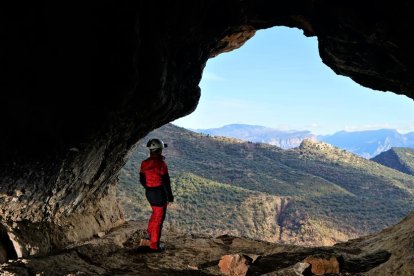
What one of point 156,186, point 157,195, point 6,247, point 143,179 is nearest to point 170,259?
point 157,195

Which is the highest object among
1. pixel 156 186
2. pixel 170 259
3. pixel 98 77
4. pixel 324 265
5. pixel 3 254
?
pixel 98 77

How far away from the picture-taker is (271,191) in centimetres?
8488

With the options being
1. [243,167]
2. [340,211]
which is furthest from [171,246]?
[243,167]

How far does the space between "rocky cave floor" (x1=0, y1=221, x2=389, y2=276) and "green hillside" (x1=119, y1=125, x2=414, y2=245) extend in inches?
1528

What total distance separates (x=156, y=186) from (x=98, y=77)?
296 centimetres

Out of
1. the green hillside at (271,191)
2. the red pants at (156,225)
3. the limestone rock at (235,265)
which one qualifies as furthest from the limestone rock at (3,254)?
the green hillside at (271,191)

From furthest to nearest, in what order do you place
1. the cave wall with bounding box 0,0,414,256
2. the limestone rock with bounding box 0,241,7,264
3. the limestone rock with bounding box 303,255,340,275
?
the cave wall with bounding box 0,0,414,256, the limestone rock with bounding box 303,255,340,275, the limestone rock with bounding box 0,241,7,264

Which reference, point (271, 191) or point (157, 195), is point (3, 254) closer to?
point (157, 195)

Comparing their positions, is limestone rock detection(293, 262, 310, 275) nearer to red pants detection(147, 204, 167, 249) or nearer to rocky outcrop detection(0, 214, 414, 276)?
rocky outcrop detection(0, 214, 414, 276)

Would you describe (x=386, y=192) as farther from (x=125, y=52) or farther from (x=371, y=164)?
(x=125, y=52)

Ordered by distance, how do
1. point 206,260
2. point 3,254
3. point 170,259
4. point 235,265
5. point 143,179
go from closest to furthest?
point 3,254
point 235,265
point 170,259
point 206,260
point 143,179

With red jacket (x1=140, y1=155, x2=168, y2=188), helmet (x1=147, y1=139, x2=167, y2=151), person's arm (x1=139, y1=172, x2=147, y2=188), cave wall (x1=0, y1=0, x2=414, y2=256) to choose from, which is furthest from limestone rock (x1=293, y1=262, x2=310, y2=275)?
cave wall (x1=0, y1=0, x2=414, y2=256)

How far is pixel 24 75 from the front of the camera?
7461mm

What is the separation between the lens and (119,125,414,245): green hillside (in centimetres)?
6506
